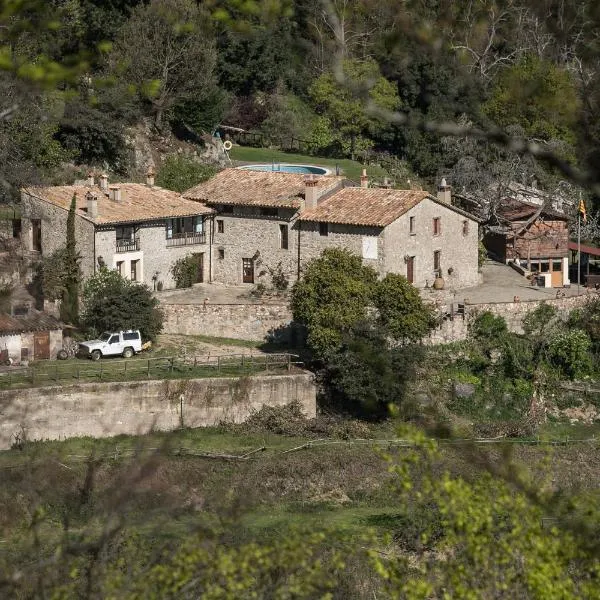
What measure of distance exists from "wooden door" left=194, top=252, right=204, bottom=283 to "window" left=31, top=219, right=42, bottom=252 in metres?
5.41

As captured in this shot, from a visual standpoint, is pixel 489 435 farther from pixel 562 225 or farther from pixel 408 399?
pixel 562 225

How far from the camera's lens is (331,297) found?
40188 mm

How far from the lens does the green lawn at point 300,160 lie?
61.3 metres

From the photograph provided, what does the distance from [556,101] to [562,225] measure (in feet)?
138

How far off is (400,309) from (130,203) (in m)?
10.2

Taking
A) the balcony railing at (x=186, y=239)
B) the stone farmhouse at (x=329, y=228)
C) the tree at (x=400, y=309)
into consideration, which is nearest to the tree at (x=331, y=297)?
the tree at (x=400, y=309)

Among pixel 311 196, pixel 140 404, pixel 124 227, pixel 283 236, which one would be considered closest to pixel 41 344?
pixel 140 404

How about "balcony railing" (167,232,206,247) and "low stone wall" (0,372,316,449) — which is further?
"balcony railing" (167,232,206,247)

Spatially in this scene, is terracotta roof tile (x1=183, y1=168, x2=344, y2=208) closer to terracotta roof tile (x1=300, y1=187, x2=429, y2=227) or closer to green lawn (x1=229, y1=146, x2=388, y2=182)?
terracotta roof tile (x1=300, y1=187, x2=429, y2=227)

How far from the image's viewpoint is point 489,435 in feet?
126

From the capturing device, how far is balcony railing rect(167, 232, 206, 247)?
4547 cm

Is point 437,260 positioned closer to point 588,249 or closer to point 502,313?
point 502,313

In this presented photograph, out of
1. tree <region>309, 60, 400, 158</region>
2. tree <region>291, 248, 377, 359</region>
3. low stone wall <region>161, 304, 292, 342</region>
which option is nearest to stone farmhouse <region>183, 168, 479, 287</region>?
tree <region>291, 248, 377, 359</region>

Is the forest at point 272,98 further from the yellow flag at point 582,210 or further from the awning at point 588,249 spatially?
the awning at point 588,249
